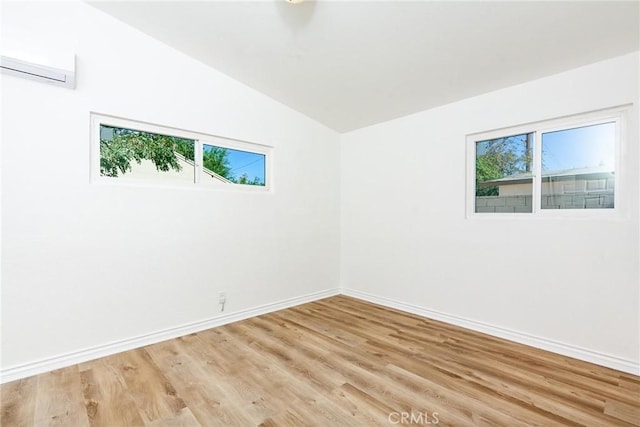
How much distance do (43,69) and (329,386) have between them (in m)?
2.99

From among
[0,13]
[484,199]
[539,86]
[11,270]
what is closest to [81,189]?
[11,270]

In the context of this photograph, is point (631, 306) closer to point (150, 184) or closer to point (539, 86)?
point (539, 86)

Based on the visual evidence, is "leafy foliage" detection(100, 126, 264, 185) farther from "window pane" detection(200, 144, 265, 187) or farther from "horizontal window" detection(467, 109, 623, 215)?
"horizontal window" detection(467, 109, 623, 215)

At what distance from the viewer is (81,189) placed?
2.40 metres

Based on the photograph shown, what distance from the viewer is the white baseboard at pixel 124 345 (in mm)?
2144

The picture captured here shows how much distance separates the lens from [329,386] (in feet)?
6.61

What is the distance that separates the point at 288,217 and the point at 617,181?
10.1 feet

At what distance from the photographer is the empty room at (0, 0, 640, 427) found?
198 cm

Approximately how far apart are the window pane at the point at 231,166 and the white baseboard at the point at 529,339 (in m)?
2.24

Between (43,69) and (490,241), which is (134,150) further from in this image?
(490,241)
